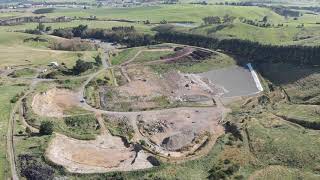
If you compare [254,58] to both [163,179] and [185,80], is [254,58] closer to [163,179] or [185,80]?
[185,80]

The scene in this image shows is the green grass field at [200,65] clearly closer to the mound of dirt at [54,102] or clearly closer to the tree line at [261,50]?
the tree line at [261,50]

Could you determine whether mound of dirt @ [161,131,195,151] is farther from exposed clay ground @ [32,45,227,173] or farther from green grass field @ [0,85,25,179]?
green grass field @ [0,85,25,179]

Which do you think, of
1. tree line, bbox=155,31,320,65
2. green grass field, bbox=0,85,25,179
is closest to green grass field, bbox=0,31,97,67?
green grass field, bbox=0,85,25,179

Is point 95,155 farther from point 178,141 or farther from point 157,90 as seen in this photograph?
point 157,90

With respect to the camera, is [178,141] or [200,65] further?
[200,65]

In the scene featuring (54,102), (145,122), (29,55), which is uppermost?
(29,55)

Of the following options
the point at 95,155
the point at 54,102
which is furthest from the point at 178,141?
the point at 54,102
